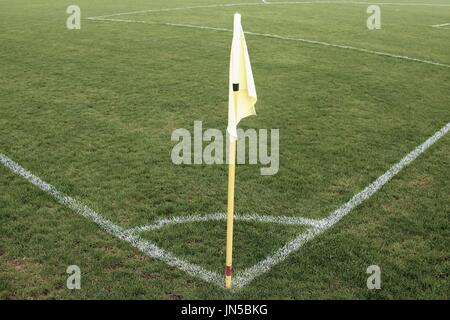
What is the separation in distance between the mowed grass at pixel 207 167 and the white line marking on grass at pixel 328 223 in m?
0.09

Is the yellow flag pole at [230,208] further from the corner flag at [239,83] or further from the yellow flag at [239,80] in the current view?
the yellow flag at [239,80]

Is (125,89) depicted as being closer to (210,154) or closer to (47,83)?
(47,83)

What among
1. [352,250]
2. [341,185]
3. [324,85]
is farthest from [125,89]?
[352,250]

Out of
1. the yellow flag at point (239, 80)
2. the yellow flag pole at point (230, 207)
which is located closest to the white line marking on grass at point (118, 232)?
the yellow flag pole at point (230, 207)

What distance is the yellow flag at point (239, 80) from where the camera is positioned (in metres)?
3.59

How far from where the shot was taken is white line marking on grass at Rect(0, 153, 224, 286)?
4.44 m

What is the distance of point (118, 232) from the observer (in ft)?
16.4

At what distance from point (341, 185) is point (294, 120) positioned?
2.25 metres

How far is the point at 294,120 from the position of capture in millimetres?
8039

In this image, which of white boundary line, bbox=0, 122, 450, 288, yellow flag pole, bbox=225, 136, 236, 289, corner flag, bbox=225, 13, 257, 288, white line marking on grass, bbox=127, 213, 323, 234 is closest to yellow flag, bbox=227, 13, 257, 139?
corner flag, bbox=225, 13, 257, 288

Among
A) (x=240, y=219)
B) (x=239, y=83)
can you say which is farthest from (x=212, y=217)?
(x=239, y=83)

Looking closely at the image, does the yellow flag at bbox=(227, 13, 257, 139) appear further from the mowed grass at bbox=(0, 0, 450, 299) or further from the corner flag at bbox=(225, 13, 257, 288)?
the mowed grass at bbox=(0, 0, 450, 299)

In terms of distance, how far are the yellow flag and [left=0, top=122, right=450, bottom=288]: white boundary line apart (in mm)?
1398

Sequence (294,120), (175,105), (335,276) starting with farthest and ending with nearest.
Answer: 1. (175,105)
2. (294,120)
3. (335,276)
